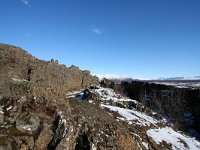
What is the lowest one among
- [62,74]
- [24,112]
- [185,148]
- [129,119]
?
[185,148]

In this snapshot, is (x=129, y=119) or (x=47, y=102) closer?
(x=47, y=102)

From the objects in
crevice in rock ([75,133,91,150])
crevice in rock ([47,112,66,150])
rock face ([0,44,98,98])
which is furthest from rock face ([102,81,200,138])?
crevice in rock ([47,112,66,150])

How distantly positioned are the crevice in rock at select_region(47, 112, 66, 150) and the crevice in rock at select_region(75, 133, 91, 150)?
1010mm

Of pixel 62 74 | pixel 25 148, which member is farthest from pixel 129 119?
pixel 62 74

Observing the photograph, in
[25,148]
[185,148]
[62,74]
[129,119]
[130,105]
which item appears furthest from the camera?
[62,74]

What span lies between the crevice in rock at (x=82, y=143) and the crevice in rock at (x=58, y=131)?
1.01 meters

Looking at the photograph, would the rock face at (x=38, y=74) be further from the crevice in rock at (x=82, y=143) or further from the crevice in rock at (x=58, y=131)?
the crevice in rock at (x=82, y=143)

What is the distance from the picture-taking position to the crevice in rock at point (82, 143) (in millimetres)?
16062

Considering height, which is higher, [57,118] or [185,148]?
[57,118]

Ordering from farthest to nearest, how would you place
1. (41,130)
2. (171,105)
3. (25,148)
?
1. (171,105)
2. (41,130)
3. (25,148)

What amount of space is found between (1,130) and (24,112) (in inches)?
73.6

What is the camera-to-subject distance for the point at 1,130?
15602mm

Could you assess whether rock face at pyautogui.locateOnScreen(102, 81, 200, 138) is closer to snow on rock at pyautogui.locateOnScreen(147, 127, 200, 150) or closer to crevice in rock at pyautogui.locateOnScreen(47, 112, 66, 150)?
snow on rock at pyautogui.locateOnScreen(147, 127, 200, 150)

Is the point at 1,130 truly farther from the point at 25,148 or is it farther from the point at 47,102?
the point at 47,102
